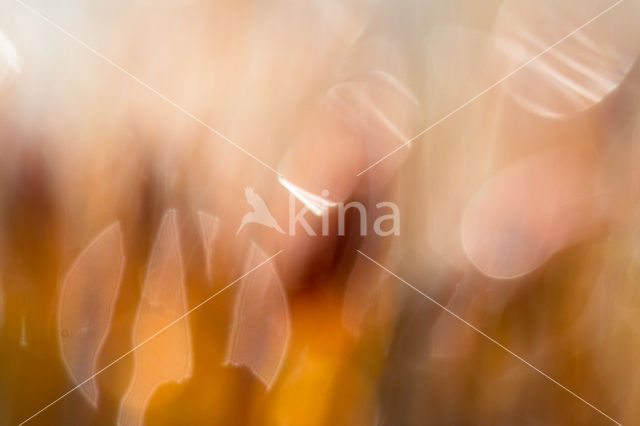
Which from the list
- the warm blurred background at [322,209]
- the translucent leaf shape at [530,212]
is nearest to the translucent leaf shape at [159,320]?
the warm blurred background at [322,209]

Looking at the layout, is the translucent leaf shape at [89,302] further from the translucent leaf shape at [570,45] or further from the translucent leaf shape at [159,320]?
the translucent leaf shape at [570,45]

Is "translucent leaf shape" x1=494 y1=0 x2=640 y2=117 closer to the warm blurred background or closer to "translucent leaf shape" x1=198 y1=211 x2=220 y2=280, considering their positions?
the warm blurred background

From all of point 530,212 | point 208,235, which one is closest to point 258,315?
point 208,235

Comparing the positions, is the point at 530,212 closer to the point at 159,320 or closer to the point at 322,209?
the point at 322,209

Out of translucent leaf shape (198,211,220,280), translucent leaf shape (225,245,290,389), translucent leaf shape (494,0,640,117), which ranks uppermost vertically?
translucent leaf shape (494,0,640,117)

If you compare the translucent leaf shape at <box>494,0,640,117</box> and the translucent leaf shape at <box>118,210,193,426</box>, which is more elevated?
the translucent leaf shape at <box>494,0,640,117</box>

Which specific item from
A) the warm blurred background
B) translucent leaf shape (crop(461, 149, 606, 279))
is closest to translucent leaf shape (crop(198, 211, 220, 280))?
the warm blurred background
